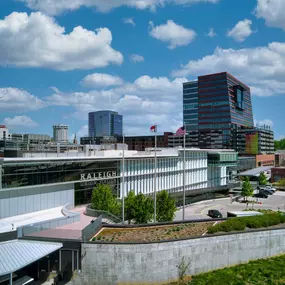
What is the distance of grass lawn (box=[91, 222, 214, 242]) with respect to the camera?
82.0 feet

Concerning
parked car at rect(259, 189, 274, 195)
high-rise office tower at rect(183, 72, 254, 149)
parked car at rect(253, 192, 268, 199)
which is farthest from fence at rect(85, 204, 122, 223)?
high-rise office tower at rect(183, 72, 254, 149)

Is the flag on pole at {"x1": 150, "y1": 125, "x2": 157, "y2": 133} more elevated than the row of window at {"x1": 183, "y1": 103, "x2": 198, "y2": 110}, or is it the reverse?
the row of window at {"x1": 183, "y1": 103, "x2": 198, "y2": 110}

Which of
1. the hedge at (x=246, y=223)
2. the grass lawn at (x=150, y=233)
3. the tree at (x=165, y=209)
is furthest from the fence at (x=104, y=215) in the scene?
the hedge at (x=246, y=223)

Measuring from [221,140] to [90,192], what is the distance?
12228cm

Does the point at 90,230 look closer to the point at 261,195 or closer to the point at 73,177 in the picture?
the point at 73,177

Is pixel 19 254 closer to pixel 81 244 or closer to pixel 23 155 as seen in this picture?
pixel 81 244

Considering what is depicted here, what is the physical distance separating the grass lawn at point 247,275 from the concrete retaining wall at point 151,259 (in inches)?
31.7

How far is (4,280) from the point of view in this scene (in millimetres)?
19797

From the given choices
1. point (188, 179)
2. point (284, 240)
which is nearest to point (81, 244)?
point (284, 240)

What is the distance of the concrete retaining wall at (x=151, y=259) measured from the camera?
908 inches

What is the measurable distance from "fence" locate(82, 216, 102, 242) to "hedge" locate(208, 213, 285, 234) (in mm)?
9257

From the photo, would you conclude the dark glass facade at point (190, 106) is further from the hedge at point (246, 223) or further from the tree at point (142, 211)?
the hedge at point (246, 223)

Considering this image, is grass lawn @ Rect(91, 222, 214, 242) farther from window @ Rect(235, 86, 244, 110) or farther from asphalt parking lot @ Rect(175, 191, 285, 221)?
window @ Rect(235, 86, 244, 110)

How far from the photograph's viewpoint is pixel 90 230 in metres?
24.7
